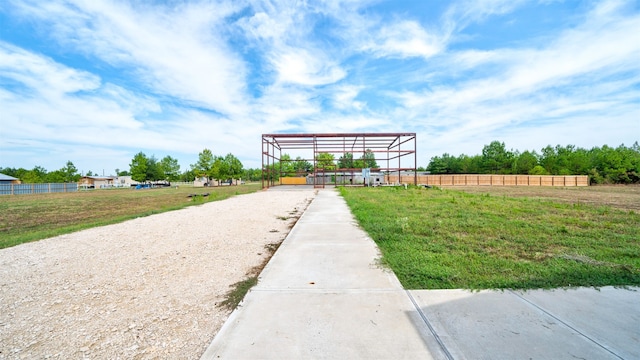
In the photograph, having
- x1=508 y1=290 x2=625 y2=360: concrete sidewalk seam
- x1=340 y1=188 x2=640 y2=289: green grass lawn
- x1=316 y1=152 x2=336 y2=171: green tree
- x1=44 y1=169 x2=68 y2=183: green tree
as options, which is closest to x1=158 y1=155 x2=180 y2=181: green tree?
x1=44 y1=169 x2=68 y2=183: green tree

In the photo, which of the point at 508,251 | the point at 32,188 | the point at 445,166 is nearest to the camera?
the point at 508,251

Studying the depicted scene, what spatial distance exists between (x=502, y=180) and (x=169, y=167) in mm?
77053

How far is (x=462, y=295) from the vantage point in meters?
3.12

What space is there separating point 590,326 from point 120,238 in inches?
355

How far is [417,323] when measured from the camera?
2.55 meters

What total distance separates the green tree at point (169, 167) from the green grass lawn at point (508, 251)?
238ft

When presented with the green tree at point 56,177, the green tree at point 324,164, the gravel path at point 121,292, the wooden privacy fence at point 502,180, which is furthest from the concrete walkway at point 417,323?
the green tree at point 56,177

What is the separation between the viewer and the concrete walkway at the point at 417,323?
215cm

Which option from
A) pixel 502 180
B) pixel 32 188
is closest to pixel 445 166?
pixel 502 180

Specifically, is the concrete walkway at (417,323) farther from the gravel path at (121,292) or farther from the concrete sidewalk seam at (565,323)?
the gravel path at (121,292)

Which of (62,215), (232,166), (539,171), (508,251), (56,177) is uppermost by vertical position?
(232,166)

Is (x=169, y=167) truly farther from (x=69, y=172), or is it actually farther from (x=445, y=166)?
(x=445, y=166)

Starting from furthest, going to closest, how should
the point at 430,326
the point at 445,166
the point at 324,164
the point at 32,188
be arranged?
the point at 445,166
the point at 32,188
the point at 324,164
the point at 430,326

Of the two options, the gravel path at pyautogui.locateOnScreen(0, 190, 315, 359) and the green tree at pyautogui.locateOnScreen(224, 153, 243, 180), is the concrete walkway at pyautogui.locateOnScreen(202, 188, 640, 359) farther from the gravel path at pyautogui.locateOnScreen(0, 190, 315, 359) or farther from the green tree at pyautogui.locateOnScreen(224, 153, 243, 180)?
the green tree at pyautogui.locateOnScreen(224, 153, 243, 180)
